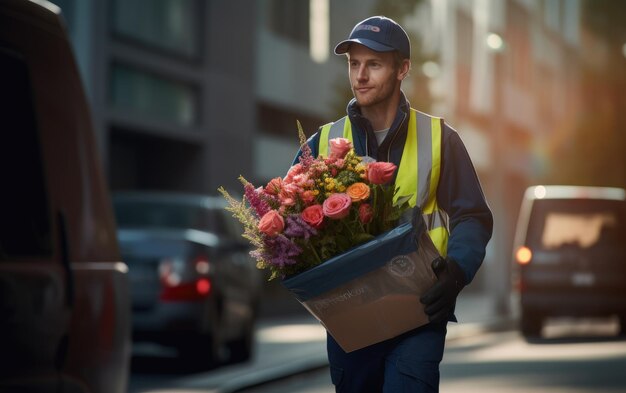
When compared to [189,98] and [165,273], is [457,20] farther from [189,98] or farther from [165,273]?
[165,273]

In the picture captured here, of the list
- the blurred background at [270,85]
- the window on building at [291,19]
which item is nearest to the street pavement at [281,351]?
the blurred background at [270,85]

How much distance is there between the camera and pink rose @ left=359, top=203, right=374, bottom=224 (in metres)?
4.32

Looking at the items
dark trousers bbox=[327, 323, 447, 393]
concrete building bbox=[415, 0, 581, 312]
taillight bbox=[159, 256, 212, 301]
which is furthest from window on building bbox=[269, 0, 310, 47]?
dark trousers bbox=[327, 323, 447, 393]

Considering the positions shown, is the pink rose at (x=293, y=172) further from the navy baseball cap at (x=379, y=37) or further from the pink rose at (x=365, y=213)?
the navy baseball cap at (x=379, y=37)

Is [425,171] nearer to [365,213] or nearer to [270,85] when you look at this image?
[365,213]

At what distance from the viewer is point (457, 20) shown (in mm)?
51125

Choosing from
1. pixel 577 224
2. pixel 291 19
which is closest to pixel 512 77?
pixel 291 19

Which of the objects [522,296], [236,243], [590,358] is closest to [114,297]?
[236,243]

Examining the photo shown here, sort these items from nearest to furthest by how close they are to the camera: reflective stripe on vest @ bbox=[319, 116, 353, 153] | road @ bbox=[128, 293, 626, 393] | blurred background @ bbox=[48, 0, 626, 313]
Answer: reflective stripe on vest @ bbox=[319, 116, 353, 153] < road @ bbox=[128, 293, 626, 393] < blurred background @ bbox=[48, 0, 626, 313]

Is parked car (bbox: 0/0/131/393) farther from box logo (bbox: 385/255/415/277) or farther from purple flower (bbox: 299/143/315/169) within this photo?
box logo (bbox: 385/255/415/277)

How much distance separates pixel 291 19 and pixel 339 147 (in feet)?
113

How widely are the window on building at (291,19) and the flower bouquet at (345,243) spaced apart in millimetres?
32906

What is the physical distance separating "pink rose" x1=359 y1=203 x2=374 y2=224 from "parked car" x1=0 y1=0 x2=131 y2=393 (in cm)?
76

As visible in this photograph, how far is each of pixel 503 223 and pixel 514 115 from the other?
2958 cm
